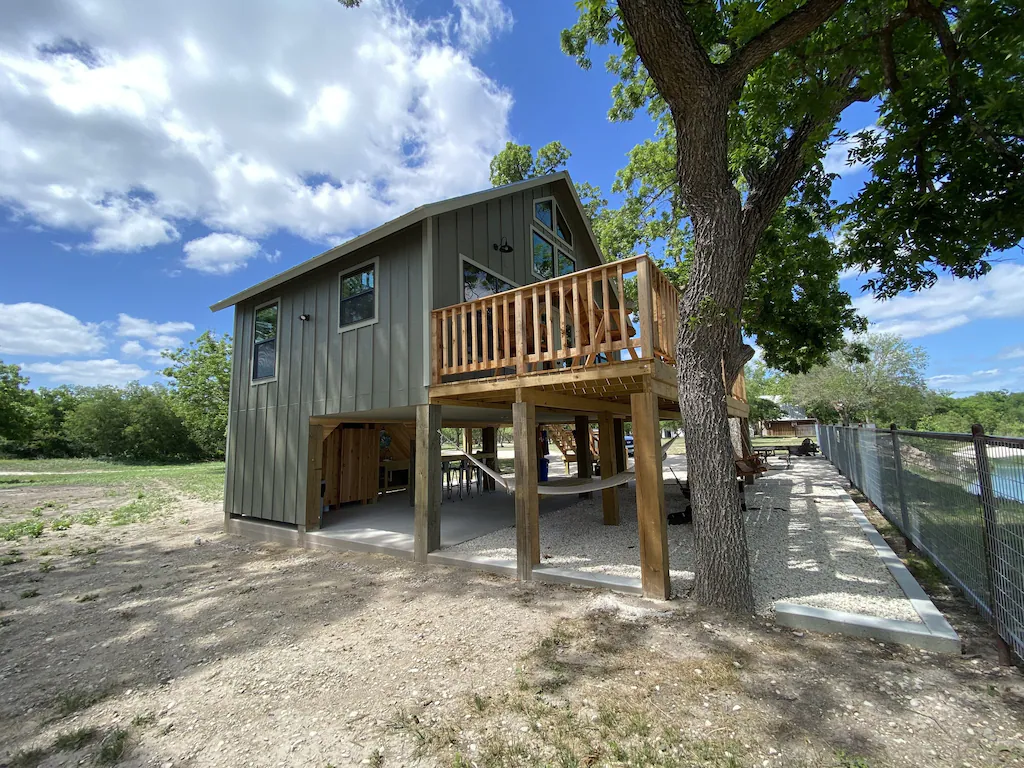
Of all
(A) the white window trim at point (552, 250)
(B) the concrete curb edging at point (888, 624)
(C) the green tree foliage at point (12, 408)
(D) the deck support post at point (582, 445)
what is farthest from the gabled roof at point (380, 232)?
(C) the green tree foliage at point (12, 408)

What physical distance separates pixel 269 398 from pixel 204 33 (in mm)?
5761

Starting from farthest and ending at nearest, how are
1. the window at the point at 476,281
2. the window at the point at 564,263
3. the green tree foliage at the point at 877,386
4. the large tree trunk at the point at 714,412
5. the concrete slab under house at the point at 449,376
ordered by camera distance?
the green tree foliage at the point at 877,386, the window at the point at 564,263, the window at the point at 476,281, the concrete slab under house at the point at 449,376, the large tree trunk at the point at 714,412

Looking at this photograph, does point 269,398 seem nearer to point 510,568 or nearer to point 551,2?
point 510,568

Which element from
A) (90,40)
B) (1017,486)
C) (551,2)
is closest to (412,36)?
(551,2)

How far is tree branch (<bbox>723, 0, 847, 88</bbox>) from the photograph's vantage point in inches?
123

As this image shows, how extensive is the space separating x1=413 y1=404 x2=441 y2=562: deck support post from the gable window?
4269mm

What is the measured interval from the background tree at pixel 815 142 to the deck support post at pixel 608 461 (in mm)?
3177

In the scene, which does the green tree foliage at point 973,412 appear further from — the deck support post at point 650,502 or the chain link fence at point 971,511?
the deck support post at point 650,502

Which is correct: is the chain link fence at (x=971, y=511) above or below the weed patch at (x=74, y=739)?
above

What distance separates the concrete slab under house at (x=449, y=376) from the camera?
14.8 feet

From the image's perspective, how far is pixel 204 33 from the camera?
651cm

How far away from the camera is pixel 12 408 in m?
25.7

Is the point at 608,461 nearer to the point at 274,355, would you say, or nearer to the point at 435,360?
the point at 435,360

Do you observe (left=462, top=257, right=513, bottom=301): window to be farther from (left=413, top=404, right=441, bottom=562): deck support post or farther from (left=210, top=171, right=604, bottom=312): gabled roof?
(left=413, top=404, right=441, bottom=562): deck support post
